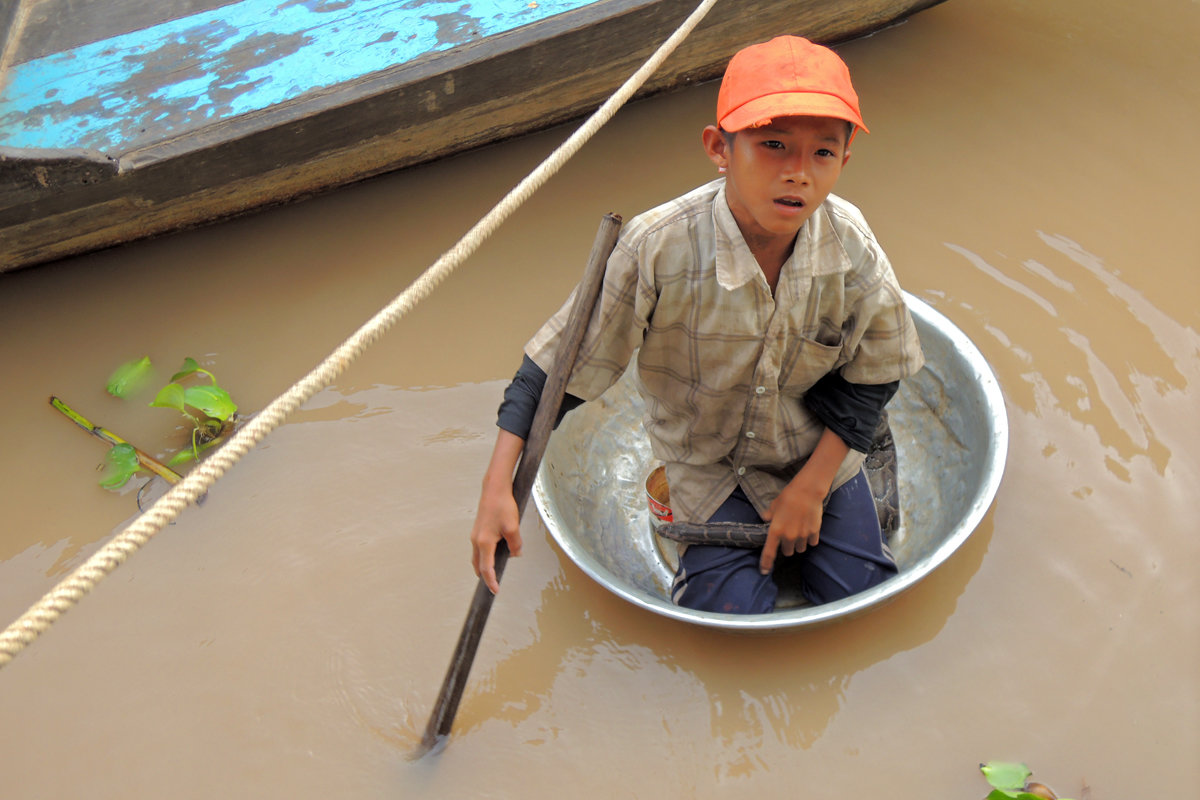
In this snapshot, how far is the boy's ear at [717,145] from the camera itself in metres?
1.34

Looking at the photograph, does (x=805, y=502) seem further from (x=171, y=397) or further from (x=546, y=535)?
(x=171, y=397)

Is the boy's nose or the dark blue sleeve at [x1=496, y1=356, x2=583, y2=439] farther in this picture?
the dark blue sleeve at [x1=496, y1=356, x2=583, y2=439]

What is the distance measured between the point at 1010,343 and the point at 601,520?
1.11 meters

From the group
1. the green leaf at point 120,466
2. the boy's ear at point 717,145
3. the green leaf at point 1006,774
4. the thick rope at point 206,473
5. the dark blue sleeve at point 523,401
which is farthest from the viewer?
the green leaf at point 120,466

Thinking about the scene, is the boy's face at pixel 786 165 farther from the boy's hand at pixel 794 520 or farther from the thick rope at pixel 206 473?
the boy's hand at pixel 794 520

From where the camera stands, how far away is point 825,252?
1.42 metres

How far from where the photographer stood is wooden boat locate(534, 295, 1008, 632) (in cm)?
171

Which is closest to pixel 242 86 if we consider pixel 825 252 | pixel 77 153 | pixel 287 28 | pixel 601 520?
pixel 287 28

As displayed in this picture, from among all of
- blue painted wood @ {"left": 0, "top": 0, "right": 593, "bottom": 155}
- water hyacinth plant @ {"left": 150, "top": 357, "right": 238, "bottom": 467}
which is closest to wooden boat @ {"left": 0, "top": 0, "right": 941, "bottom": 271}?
blue painted wood @ {"left": 0, "top": 0, "right": 593, "bottom": 155}

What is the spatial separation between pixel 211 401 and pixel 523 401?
1.01m

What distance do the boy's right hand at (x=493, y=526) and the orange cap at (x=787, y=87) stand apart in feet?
2.07

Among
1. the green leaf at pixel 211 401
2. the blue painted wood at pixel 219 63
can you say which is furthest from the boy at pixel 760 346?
the blue painted wood at pixel 219 63

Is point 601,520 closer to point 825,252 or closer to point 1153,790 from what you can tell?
point 825,252

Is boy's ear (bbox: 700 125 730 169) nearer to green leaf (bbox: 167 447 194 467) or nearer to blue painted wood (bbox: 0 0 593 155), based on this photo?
blue painted wood (bbox: 0 0 593 155)
